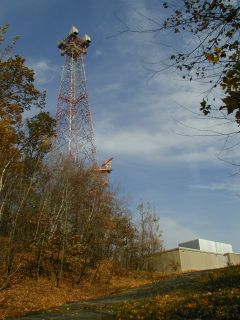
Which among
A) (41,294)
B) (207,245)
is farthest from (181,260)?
(41,294)

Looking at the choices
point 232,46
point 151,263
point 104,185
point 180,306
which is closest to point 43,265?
point 104,185

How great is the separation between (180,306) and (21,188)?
12777 millimetres

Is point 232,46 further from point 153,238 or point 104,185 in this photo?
point 153,238

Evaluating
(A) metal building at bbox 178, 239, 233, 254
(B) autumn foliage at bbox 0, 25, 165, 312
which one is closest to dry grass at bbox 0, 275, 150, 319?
(B) autumn foliage at bbox 0, 25, 165, 312

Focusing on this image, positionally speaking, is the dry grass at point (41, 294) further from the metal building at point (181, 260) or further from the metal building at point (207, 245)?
the metal building at point (207, 245)

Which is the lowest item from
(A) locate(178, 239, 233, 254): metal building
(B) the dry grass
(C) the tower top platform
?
(B) the dry grass

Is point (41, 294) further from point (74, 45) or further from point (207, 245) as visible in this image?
point (207, 245)

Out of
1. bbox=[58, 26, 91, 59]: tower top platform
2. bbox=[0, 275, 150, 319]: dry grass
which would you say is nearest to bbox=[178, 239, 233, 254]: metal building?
bbox=[0, 275, 150, 319]: dry grass

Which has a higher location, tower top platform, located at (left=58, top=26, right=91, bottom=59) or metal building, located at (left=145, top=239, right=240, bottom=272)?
tower top platform, located at (left=58, top=26, right=91, bottom=59)

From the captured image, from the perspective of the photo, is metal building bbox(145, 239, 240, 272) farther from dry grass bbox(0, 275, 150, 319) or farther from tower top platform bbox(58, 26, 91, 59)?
tower top platform bbox(58, 26, 91, 59)

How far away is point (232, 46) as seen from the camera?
5398mm

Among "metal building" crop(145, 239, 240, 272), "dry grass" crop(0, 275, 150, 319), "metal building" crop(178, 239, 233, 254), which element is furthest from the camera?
"metal building" crop(178, 239, 233, 254)

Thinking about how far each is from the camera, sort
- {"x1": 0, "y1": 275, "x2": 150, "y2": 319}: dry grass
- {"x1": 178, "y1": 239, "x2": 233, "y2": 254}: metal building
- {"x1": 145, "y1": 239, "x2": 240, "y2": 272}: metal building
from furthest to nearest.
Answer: {"x1": 178, "y1": 239, "x2": 233, "y2": 254}: metal building < {"x1": 145, "y1": 239, "x2": 240, "y2": 272}: metal building < {"x1": 0, "y1": 275, "x2": 150, "y2": 319}: dry grass

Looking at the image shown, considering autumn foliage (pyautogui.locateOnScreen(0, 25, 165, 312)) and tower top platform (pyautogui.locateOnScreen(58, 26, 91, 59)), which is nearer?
autumn foliage (pyautogui.locateOnScreen(0, 25, 165, 312))
